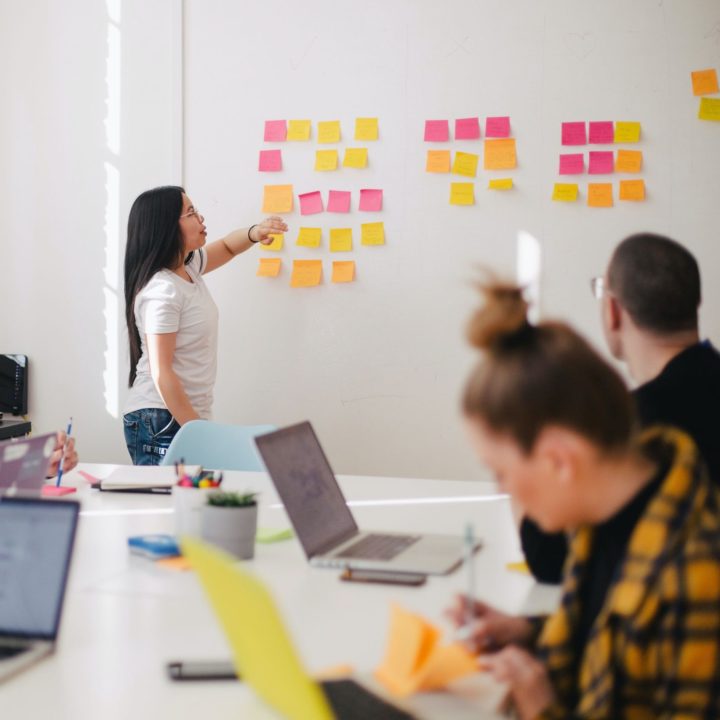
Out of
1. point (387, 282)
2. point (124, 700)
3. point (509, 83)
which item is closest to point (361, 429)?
point (387, 282)

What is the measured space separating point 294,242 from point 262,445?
2067 millimetres

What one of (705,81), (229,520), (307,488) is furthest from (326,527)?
(705,81)

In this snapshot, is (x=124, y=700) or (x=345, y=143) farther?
(x=345, y=143)

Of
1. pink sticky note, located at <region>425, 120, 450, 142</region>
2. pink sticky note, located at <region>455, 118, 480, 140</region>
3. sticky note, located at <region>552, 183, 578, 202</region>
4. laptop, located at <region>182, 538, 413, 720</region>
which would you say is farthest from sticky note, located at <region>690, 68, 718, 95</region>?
laptop, located at <region>182, 538, 413, 720</region>

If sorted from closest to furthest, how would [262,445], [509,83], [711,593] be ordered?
[711,593], [262,445], [509,83]

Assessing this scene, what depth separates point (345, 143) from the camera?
3635 millimetres

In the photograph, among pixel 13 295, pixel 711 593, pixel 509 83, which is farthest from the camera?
pixel 13 295

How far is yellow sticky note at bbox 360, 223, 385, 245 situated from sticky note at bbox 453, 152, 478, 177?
352mm

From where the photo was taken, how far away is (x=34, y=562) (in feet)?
4.13

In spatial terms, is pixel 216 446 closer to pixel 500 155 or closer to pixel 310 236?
pixel 310 236

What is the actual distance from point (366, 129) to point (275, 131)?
0.36 meters

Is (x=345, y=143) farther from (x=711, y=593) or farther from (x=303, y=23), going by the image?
(x=711, y=593)

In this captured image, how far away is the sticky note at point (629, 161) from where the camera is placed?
3.42 metres

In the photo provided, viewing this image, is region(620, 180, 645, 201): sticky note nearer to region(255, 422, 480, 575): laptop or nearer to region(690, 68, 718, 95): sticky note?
region(690, 68, 718, 95): sticky note
